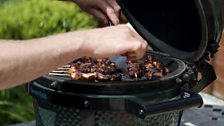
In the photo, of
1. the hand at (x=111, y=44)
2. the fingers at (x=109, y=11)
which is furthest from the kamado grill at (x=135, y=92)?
the fingers at (x=109, y=11)

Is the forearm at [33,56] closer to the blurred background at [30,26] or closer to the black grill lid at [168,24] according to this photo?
the black grill lid at [168,24]

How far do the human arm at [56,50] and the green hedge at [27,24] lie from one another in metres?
1.74

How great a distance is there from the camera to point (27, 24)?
3.41 meters

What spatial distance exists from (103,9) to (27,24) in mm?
1446

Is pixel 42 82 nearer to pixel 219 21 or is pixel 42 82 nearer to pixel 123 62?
pixel 123 62

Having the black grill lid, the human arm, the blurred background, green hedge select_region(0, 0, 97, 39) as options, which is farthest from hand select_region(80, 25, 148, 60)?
green hedge select_region(0, 0, 97, 39)

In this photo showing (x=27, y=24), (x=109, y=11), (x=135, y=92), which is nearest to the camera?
(x=135, y=92)

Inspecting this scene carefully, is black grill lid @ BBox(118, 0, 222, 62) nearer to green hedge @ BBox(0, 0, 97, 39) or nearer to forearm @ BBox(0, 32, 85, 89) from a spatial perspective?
forearm @ BBox(0, 32, 85, 89)

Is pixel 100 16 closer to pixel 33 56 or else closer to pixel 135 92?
pixel 135 92

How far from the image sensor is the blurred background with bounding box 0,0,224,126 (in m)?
3.19

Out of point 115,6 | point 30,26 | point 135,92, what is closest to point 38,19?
point 30,26

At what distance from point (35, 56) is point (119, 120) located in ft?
1.18

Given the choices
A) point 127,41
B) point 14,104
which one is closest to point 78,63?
point 127,41

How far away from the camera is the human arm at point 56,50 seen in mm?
1465
